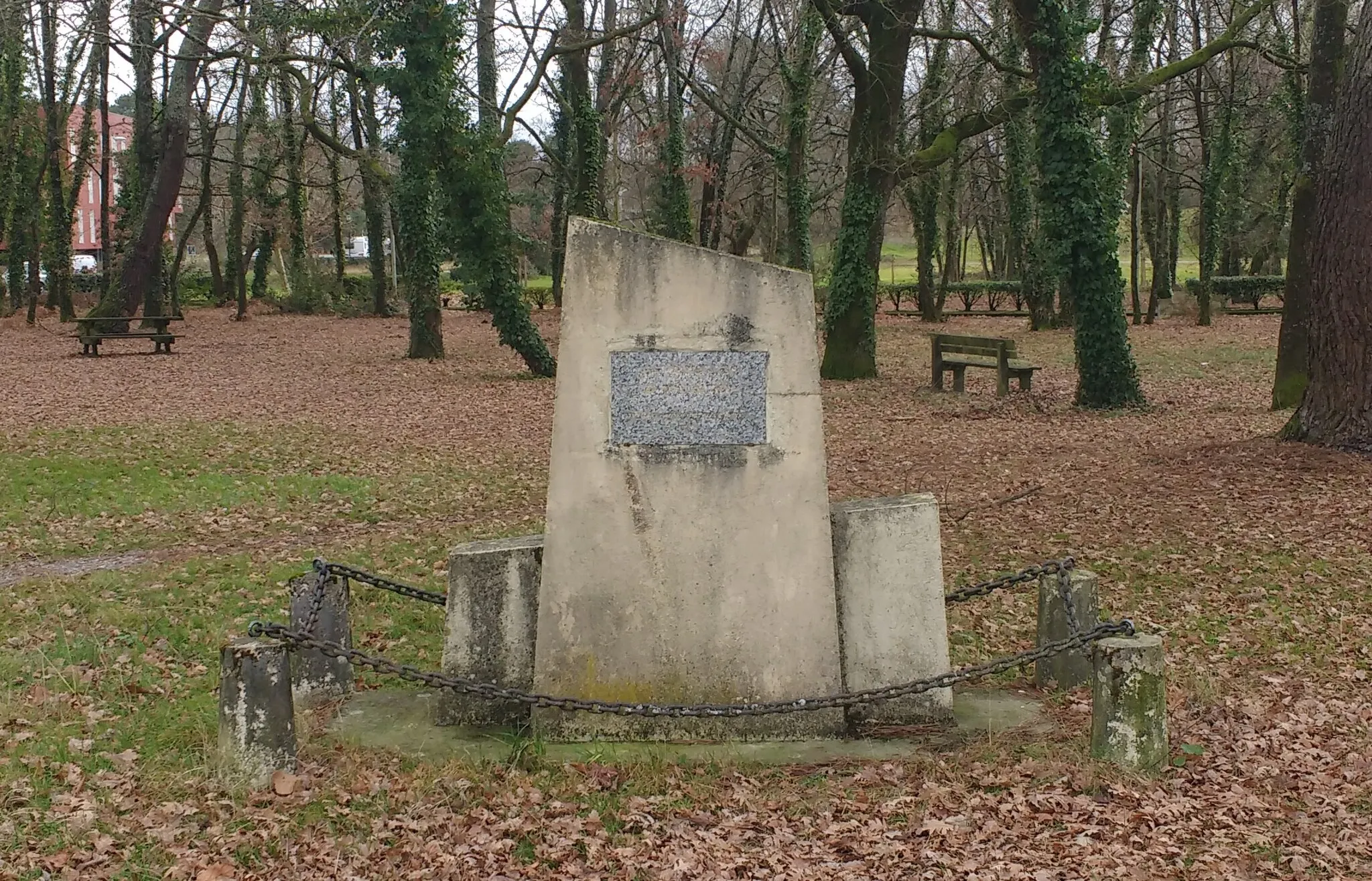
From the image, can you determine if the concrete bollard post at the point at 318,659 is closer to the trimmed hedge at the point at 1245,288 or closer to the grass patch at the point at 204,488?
the grass patch at the point at 204,488

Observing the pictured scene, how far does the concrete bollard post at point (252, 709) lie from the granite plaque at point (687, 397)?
165cm

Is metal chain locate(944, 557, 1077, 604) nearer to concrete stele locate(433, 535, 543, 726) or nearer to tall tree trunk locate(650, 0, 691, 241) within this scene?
concrete stele locate(433, 535, 543, 726)

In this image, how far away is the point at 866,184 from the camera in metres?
19.6

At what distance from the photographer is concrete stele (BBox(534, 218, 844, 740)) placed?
5.25 m

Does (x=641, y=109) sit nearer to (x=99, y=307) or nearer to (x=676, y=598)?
(x=99, y=307)

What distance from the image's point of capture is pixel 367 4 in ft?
64.7

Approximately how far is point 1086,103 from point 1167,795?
13.0 meters

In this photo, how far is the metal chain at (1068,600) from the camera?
5398 millimetres

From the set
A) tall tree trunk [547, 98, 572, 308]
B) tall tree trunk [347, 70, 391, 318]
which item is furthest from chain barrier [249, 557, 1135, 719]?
tall tree trunk [547, 98, 572, 308]

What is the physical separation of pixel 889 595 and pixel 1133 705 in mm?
1192

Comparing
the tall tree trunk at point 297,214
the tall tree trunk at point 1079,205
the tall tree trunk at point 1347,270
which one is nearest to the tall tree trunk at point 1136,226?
the tall tree trunk at point 1079,205

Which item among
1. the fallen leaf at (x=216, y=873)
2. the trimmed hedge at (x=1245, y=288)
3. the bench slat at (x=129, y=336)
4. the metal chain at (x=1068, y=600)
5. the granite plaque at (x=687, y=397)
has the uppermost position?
the trimmed hedge at (x=1245, y=288)

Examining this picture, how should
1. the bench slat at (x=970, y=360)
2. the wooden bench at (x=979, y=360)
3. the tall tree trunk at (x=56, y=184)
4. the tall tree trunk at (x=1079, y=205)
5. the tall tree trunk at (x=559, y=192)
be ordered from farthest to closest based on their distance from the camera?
1. the tall tree trunk at (x=559, y=192)
2. the tall tree trunk at (x=56, y=184)
3. the bench slat at (x=970, y=360)
4. the wooden bench at (x=979, y=360)
5. the tall tree trunk at (x=1079, y=205)

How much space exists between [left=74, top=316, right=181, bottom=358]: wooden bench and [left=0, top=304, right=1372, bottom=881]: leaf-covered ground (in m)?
8.62
